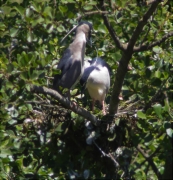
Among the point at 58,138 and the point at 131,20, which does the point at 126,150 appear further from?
the point at 131,20

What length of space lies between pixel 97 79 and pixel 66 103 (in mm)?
1233

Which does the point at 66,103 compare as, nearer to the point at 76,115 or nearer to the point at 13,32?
the point at 76,115

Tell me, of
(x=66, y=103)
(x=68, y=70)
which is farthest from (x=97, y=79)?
(x=66, y=103)

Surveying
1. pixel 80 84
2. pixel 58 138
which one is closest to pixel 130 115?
pixel 58 138

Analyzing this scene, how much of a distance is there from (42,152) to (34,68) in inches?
34.9

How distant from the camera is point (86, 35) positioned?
4.83 m

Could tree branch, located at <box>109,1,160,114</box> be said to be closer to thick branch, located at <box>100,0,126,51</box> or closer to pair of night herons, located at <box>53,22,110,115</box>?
thick branch, located at <box>100,0,126,51</box>

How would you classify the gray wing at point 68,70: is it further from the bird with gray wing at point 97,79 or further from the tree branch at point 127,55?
the tree branch at point 127,55

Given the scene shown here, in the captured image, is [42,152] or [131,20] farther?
[131,20]

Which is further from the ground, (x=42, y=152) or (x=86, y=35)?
(x=86, y=35)

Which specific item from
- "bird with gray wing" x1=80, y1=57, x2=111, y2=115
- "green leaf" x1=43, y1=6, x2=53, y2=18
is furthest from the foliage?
"bird with gray wing" x1=80, y1=57, x2=111, y2=115

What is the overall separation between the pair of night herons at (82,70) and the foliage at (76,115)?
0.41 ft

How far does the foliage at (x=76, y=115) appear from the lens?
3.40 metres

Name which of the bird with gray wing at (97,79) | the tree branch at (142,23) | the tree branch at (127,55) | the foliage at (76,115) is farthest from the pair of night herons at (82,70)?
the tree branch at (142,23)
